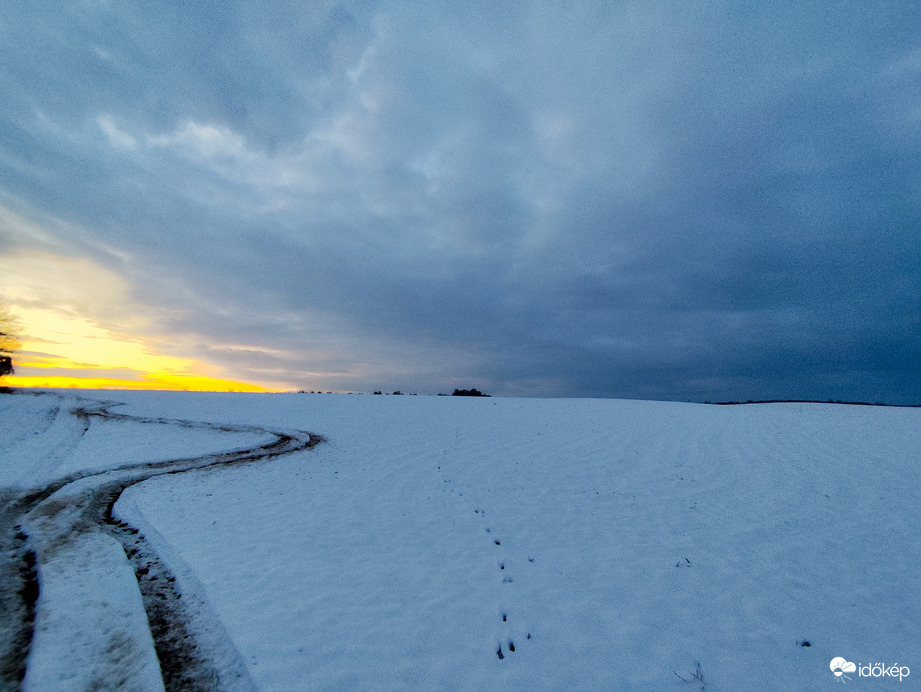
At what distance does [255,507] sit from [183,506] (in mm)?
1803

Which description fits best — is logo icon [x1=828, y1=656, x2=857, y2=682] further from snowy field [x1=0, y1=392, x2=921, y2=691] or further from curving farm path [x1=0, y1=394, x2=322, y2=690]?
curving farm path [x1=0, y1=394, x2=322, y2=690]

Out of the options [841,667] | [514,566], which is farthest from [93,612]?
Result: [841,667]

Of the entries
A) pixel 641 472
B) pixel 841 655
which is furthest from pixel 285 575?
pixel 641 472

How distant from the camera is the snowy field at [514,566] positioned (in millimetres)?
4973

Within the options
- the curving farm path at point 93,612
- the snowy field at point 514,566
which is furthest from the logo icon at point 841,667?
the curving farm path at point 93,612

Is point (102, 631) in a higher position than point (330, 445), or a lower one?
lower

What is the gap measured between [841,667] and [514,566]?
14.5 ft

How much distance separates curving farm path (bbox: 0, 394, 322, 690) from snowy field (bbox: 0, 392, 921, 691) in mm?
50

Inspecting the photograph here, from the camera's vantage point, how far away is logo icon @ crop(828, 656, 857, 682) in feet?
16.1

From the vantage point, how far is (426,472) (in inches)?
535

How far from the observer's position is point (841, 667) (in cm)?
502

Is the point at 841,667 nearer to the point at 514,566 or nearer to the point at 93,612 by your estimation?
the point at 514,566

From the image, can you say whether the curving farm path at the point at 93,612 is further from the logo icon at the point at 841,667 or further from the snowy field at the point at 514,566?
the logo icon at the point at 841,667

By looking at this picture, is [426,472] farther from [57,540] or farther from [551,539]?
[57,540]
